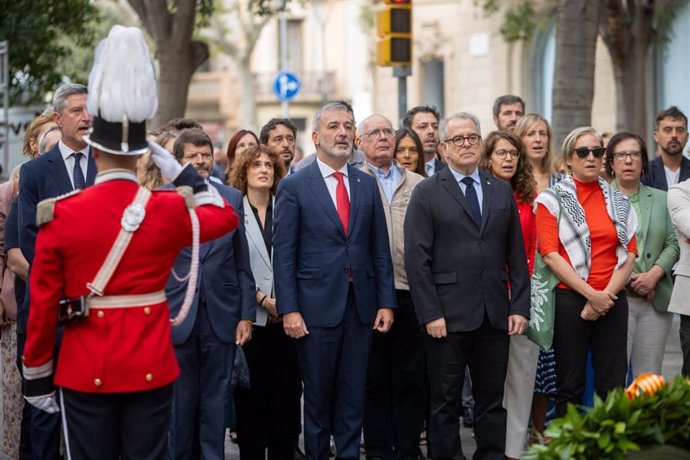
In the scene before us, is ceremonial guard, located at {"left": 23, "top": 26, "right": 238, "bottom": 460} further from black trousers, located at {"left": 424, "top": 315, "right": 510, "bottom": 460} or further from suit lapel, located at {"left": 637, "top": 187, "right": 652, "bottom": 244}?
suit lapel, located at {"left": 637, "top": 187, "right": 652, "bottom": 244}

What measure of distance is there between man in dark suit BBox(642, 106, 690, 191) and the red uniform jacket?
629 centimetres

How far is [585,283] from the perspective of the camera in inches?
341

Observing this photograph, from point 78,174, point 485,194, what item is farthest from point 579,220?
point 78,174

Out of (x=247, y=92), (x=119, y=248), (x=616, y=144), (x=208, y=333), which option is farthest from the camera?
(x=247, y=92)

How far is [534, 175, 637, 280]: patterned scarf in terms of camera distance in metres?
8.76

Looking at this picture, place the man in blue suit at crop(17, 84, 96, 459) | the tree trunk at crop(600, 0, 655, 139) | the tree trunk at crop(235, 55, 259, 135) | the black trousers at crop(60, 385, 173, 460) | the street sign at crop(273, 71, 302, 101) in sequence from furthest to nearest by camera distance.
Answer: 1. the tree trunk at crop(235, 55, 259, 135)
2. the street sign at crop(273, 71, 302, 101)
3. the tree trunk at crop(600, 0, 655, 139)
4. the man in blue suit at crop(17, 84, 96, 459)
5. the black trousers at crop(60, 385, 173, 460)

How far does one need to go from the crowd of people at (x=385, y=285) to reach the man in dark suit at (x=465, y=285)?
12 mm

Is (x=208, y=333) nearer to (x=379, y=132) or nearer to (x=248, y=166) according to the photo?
(x=248, y=166)

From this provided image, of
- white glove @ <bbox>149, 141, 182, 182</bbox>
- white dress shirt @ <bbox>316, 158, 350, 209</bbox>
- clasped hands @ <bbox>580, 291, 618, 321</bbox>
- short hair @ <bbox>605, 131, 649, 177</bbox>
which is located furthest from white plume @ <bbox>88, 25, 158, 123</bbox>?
short hair @ <bbox>605, 131, 649, 177</bbox>

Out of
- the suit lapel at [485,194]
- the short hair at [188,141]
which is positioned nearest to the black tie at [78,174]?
the short hair at [188,141]

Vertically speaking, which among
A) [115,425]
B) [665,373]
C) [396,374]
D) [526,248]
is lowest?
[665,373]

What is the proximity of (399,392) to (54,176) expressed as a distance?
286 cm

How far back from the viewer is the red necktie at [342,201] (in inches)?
334

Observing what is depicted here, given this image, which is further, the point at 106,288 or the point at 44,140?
the point at 44,140
